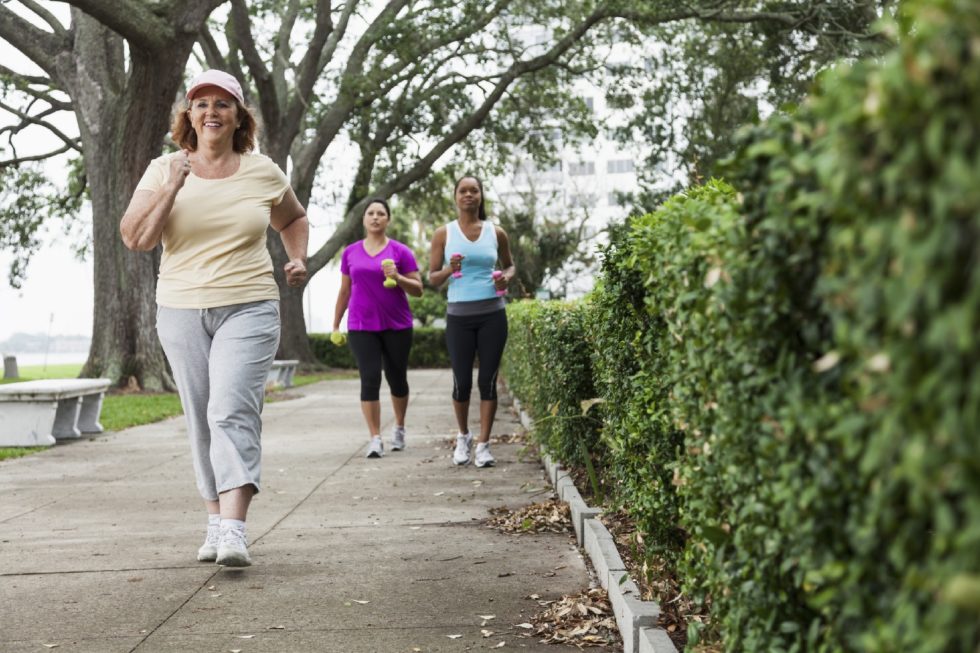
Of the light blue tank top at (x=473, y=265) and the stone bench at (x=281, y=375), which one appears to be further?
the stone bench at (x=281, y=375)

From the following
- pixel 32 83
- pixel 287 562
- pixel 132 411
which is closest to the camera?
pixel 287 562

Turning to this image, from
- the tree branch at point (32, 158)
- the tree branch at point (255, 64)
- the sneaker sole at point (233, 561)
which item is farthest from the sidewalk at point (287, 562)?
the tree branch at point (32, 158)

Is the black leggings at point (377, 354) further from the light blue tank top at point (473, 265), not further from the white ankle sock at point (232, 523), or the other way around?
the white ankle sock at point (232, 523)

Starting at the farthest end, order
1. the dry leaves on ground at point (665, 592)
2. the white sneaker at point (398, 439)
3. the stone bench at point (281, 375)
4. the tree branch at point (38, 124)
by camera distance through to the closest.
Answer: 1. the tree branch at point (38, 124)
2. the stone bench at point (281, 375)
3. the white sneaker at point (398, 439)
4. the dry leaves on ground at point (665, 592)

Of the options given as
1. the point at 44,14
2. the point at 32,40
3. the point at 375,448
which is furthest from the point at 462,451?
the point at 44,14

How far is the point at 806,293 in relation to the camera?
2109mm

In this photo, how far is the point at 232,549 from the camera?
16.9ft

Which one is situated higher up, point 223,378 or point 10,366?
point 223,378

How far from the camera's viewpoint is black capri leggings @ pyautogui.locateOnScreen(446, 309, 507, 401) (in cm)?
888

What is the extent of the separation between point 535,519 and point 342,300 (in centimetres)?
412

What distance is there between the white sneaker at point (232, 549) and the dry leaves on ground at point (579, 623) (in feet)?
4.79

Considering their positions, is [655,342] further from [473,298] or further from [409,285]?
[409,285]

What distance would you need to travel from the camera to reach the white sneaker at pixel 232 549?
16.9 feet

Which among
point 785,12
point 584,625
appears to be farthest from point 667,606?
point 785,12
